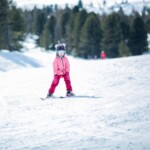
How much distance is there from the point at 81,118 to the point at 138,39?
5418cm

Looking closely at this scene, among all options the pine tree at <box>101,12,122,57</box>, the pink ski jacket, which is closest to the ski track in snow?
the pink ski jacket

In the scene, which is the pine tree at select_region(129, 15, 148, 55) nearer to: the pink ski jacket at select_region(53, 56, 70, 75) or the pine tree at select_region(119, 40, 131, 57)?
the pine tree at select_region(119, 40, 131, 57)

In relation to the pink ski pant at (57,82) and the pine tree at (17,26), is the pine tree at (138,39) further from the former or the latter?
the pink ski pant at (57,82)

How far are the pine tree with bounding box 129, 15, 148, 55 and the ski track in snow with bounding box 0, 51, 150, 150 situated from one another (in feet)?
158

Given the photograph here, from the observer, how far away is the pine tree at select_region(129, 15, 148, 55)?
194ft

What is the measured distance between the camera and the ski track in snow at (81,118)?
18.4 feet

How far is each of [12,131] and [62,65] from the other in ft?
14.1

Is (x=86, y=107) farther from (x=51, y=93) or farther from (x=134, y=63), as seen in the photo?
(x=134, y=63)

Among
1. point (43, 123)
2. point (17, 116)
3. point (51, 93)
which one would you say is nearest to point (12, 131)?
point (43, 123)

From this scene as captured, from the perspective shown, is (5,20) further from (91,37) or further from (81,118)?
(81,118)

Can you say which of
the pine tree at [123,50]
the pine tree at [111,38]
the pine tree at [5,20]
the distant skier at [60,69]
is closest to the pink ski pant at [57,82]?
the distant skier at [60,69]

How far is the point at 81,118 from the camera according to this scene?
710 centimetres

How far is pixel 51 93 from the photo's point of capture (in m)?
10.3

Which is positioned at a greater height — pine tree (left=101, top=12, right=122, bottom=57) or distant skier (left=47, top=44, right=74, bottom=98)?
pine tree (left=101, top=12, right=122, bottom=57)
